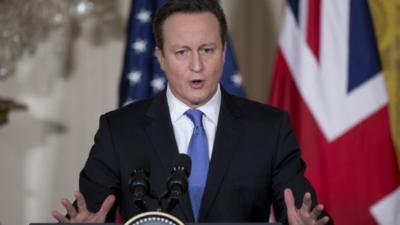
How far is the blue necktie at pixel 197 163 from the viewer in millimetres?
2381

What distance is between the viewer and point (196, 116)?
250 centimetres

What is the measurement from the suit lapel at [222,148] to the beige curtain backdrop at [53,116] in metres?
2.50

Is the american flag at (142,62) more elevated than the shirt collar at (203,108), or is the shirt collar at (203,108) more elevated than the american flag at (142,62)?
the american flag at (142,62)

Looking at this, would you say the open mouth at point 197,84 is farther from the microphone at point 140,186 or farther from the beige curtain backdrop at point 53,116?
the beige curtain backdrop at point 53,116

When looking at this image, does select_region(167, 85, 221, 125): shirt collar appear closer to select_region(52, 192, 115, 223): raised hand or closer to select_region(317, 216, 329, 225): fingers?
select_region(52, 192, 115, 223): raised hand

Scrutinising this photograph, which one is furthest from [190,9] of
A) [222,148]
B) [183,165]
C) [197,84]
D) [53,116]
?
[53,116]

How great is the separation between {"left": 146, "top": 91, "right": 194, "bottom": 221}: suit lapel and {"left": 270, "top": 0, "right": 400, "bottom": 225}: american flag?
1462 mm

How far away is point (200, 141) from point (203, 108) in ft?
0.45

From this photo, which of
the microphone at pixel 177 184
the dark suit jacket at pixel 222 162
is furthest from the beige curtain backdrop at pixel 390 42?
the microphone at pixel 177 184

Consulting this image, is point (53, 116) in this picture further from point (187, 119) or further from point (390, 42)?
point (187, 119)

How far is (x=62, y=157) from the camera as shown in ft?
16.4

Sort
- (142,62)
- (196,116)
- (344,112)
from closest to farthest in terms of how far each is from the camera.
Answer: (196,116), (344,112), (142,62)

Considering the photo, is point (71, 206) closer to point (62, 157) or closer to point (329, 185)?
point (329, 185)

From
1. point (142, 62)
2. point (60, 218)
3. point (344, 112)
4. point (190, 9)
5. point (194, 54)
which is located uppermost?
point (142, 62)
